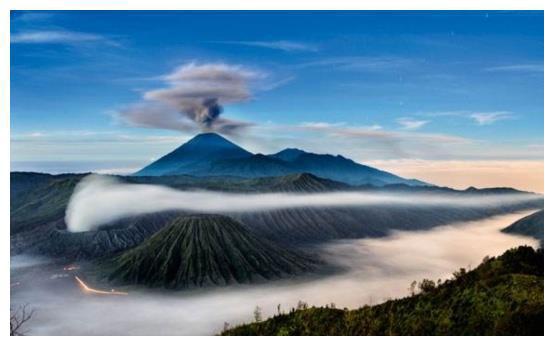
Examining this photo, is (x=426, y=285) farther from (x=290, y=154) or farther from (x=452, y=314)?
(x=290, y=154)

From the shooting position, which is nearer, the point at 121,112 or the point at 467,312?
the point at 467,312

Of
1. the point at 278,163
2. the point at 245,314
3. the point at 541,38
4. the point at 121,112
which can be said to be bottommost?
the point at 245,314

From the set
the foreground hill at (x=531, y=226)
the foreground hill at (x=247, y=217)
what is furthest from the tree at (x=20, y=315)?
the foreground hill at (x=531, y=226)

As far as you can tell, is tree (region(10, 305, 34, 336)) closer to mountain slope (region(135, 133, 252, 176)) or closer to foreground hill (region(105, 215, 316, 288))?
foreground hill (region(105, 215, 316, 288))

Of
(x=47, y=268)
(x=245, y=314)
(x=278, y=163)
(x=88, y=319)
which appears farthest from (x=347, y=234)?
(x=47, y=268)

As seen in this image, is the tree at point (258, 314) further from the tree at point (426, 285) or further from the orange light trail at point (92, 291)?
the tree at point (426, 285)

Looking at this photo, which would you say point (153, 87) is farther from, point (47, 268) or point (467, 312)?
point (467, 312)
